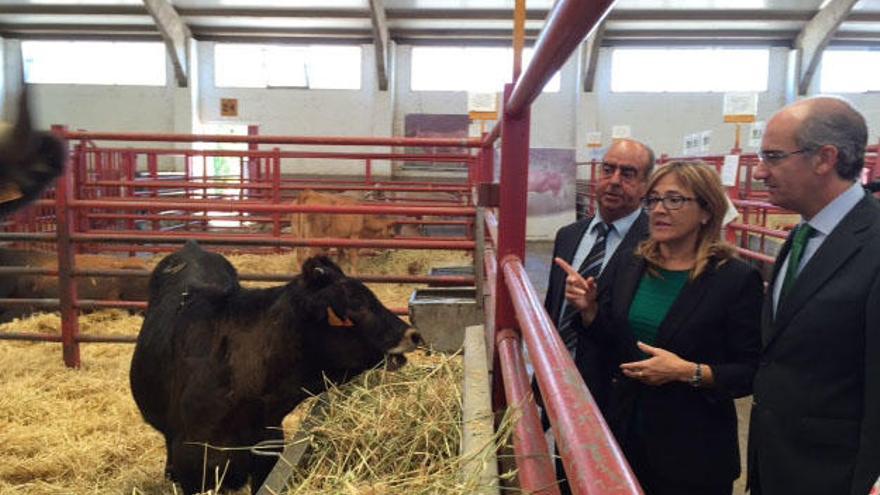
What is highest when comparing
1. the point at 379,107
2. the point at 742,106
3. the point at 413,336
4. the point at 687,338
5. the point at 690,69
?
the point at 690,69

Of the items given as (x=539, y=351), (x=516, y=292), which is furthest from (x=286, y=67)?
(x=539, y=351)

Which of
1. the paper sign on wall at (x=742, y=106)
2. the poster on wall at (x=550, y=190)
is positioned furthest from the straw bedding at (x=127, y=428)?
the poster on wall at (x=550, y=190)

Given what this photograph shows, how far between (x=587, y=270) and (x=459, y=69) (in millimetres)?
15501

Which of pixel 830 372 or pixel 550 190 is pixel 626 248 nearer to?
pixel 830 372

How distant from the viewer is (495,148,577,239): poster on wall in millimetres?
11945

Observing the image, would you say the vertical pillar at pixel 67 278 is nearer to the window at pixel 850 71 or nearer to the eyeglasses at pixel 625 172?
the eyeglasses at pixel 625 172

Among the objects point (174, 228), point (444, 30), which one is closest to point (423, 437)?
point (174, 228)

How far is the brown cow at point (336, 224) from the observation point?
838 cm

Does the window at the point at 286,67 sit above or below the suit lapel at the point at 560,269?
above

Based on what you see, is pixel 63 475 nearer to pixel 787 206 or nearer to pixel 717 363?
pixel 717 363

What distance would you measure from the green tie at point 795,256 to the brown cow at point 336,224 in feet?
21.8

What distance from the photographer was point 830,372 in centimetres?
137

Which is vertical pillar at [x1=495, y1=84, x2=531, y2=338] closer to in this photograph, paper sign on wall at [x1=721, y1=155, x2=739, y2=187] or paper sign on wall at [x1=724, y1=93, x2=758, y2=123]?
paper sign on wall at [x1=721, y1=155, x2=739, y2=187]

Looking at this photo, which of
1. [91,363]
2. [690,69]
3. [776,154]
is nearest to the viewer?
[776,154]
